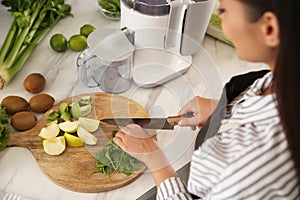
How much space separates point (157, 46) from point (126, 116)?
0.20 metres

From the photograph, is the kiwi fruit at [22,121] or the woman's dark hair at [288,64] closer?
the woman's dark hair at [288,64]

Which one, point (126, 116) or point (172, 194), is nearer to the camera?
point (172, 194)

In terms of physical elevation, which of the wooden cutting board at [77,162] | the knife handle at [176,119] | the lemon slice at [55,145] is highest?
the knife handle at [176,119]

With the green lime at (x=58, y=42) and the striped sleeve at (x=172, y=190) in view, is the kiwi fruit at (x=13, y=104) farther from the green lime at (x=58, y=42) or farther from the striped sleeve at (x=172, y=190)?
the striped sleeve at (x=172, y=190)

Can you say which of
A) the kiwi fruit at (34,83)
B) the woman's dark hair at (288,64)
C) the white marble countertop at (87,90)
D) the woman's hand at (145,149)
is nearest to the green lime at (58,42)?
the white marble countertop at (87,90)

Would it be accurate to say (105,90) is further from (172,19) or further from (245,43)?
(245,43)

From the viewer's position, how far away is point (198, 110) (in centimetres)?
117

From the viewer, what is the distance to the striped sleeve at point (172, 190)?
96 cm

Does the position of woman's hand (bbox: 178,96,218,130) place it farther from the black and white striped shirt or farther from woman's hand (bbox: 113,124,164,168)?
the black and white striped shirt

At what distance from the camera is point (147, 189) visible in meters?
1.09

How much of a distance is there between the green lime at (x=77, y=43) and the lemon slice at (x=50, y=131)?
278mm

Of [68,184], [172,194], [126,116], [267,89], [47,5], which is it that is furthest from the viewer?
[47,5]

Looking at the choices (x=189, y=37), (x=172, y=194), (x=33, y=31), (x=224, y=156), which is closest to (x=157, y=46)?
(x=189, y=37)

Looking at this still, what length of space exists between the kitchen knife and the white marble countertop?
0.02 m
